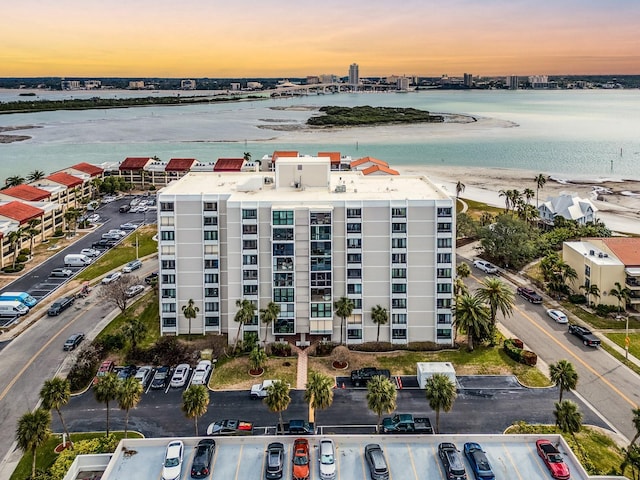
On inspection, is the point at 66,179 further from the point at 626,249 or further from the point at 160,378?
the point at 626,249

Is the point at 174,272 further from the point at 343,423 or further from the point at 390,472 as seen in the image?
the point at 390,472

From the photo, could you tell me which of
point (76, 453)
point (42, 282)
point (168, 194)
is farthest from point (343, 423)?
point (42, 282)

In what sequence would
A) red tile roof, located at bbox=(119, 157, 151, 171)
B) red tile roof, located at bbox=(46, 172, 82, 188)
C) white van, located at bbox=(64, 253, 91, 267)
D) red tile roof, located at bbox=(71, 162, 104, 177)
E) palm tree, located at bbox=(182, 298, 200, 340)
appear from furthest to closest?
1. red tile roof, located at bbox=(119, 157, 151, 171)
2. red tile roof, located at bbox=(71, 162, 104, 177)
3. red tile roof, located at bbox=(46, 172, 82, 188)
4. white van, located at bbox=(64, 253, 91, 267)
5. palm tree, located at bbox=(182, 298, 200, 340)

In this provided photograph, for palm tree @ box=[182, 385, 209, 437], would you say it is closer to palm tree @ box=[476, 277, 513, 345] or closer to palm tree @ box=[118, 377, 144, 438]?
palm tree @ box=[118, 377, 144, 438]

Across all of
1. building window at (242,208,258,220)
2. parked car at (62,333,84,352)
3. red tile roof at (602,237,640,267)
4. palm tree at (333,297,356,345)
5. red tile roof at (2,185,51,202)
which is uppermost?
building window at (242,208,258,220)

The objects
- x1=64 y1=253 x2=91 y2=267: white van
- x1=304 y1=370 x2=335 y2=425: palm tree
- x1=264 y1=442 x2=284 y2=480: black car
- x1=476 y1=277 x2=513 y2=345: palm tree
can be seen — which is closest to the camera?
x1=264 y1=442 x2=284 y2=480: black car

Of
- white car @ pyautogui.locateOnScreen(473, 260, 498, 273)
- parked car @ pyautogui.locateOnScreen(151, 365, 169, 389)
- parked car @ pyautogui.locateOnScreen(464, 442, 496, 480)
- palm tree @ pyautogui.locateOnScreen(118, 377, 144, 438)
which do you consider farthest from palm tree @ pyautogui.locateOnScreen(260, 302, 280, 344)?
white car @ pyautogui.locateOnScreen(473, 260, 498, 273)
